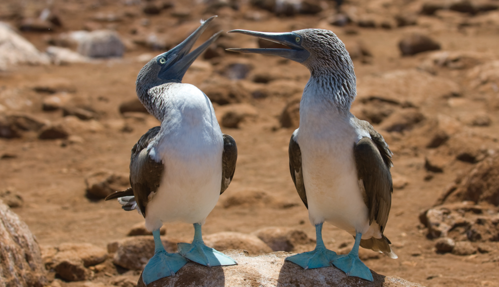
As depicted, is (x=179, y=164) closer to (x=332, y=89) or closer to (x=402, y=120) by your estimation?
(x=332, y=89)

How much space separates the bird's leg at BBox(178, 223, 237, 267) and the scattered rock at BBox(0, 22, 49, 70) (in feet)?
48.6

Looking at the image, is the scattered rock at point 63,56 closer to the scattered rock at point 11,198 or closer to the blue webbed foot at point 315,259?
the scattered rock at point 11,198

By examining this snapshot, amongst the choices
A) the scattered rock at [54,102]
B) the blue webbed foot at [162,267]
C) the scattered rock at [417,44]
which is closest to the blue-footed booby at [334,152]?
the blue webbed foot at [162,267]

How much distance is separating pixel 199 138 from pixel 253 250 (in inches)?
93.2

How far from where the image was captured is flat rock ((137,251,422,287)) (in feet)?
12.9

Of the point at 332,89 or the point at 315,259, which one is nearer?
the point at 332,89

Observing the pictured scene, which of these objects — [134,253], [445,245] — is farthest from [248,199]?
[445,245]

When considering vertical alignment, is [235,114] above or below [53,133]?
above

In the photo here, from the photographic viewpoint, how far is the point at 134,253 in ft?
19.0

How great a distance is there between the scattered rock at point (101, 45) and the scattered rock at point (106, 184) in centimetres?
1161

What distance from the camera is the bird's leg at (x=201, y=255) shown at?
4.11m

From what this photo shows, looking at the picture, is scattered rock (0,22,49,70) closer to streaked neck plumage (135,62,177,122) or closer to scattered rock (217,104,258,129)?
scattered rock (217,104,258,129)

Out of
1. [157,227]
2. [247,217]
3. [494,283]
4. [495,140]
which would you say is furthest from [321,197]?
[495,140]

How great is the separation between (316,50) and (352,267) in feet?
5.73
